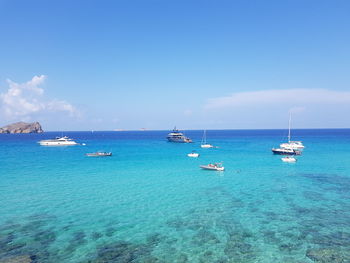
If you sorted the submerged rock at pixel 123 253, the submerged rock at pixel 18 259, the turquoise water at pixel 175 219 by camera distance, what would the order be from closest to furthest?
the submerged rock at pixel 18 259, the submerged rock at pixel 123 253, the turquoise water at pixel 175 219

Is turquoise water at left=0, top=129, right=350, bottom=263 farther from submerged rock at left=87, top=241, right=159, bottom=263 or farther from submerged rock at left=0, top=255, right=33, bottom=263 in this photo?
submerged rock at left=0, top=255, right=33, bottom=263

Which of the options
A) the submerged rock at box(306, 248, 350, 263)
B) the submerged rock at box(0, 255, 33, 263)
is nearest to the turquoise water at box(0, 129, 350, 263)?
the submerged rock at box(306, 248, 350, 263)

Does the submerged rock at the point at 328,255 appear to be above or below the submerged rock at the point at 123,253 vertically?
above

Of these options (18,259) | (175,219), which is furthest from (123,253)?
(175,219)

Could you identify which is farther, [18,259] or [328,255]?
[328,255]

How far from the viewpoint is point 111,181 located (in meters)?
39.0

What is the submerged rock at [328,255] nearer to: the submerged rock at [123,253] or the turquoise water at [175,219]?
the turquoise water at [175,219]

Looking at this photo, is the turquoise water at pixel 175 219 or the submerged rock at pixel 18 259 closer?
the submerged rock at pixel 18 259

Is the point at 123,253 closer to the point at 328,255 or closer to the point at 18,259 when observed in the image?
the point at 18,259

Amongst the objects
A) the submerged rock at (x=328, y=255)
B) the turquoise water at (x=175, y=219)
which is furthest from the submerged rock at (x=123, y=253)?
the submerged rock at (x=328, y=255)

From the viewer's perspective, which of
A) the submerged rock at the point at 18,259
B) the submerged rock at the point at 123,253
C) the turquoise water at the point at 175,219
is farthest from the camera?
the turquoise water at the point at 175,219

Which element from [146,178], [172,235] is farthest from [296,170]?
[172,235]

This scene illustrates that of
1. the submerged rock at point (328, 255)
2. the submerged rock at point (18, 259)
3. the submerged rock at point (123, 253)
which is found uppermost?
the submerged rock at point (328, 255)

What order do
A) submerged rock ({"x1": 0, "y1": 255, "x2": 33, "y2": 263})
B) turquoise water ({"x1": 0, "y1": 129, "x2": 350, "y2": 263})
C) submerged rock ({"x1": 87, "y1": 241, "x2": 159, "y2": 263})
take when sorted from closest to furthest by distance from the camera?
1. submerged rock ({"x1": 0, "y1": 255, "x2": 33, "y2": 263})
2. submerged rock ({"x1": 87, "y1": 241, "x2": 159, "y2": 263})
3. turquoise water ({"x1": 0, "y1": 129, "x2": 350, "y2": 263})
